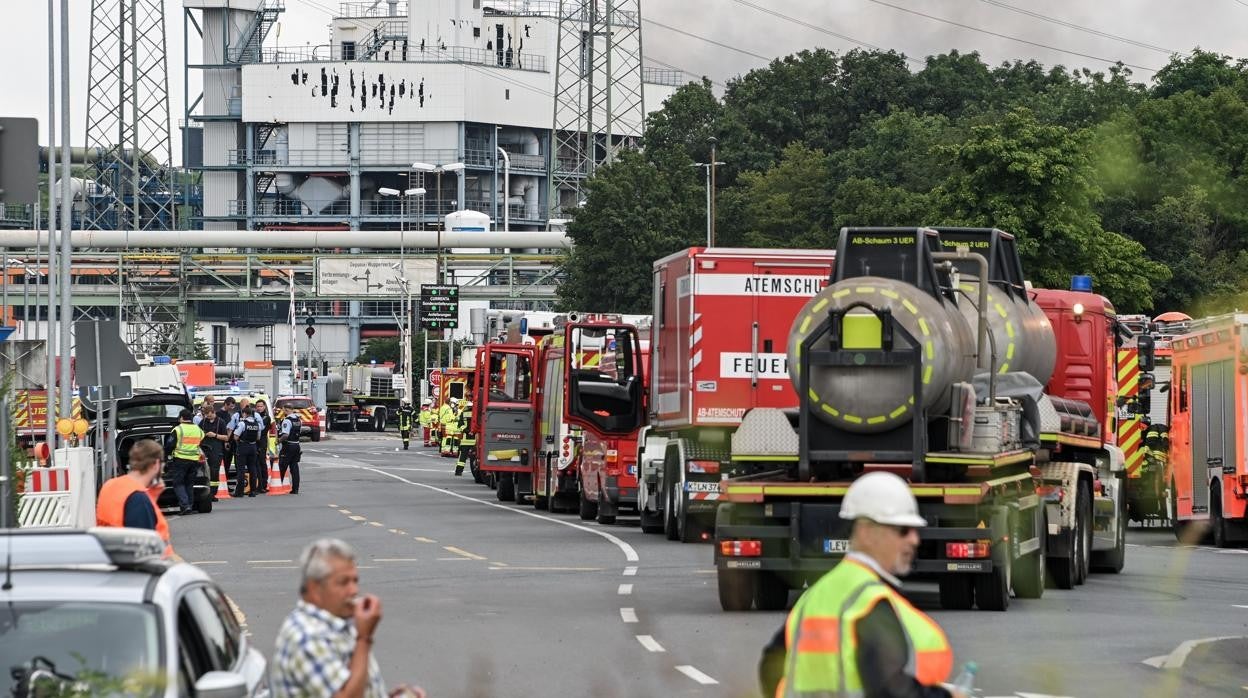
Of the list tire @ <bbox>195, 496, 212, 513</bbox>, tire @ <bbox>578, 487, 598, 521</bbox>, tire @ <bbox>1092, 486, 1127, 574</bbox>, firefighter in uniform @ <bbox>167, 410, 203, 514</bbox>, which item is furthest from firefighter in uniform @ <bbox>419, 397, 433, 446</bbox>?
tire @ <bbox>1092, 486, 1127, 574</bbox>

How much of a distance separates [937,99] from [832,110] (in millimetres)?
6393

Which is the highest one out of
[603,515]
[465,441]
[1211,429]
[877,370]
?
[877,370]

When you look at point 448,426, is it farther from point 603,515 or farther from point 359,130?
point 359,130

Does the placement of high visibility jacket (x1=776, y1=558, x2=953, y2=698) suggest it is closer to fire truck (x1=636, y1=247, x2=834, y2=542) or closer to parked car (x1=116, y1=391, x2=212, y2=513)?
fire truck (x1=636, y1=247, x2=834, y2=542)

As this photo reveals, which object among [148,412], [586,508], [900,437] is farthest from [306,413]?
[900,437]

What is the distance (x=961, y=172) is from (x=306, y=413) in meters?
37.9

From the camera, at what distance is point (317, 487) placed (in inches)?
1913

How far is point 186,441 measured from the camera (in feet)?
118

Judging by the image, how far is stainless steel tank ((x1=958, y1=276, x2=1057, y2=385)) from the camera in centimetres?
1978

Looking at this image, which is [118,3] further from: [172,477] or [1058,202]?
[172,477]

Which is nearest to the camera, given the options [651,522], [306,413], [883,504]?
[883,504]

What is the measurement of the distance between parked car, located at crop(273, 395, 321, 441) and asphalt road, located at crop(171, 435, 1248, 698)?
2071 inches

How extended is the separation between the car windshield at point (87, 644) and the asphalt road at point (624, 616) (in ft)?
18.7

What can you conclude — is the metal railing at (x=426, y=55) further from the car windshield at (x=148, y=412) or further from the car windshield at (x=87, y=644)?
the car windshield at (x=87, y=644)
